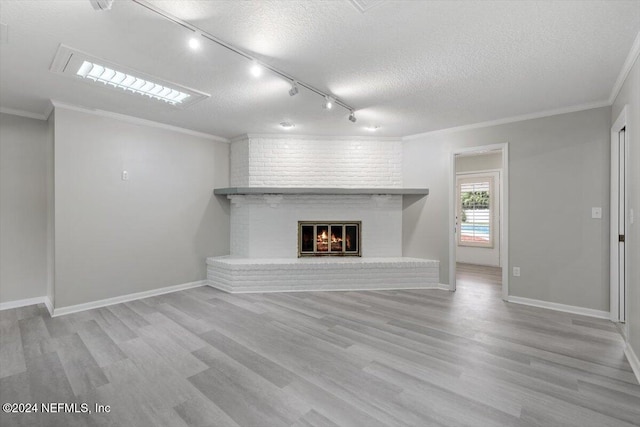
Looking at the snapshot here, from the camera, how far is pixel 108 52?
7.40 feet

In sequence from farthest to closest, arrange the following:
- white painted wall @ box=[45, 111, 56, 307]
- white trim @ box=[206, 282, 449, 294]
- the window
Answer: the window
white trim @ box=[206, 282, 449, 294]
white painted wall @ box=[45, 111, 56, 307]

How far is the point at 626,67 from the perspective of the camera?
2.40 meters

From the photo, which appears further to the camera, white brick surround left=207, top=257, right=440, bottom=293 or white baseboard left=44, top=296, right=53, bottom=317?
white brick surround left=207, top=257, right=440, bottom=293

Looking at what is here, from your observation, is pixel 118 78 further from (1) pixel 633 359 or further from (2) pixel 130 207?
(1) pixel 633 359

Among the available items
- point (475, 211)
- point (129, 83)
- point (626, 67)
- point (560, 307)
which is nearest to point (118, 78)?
point (129, 83)

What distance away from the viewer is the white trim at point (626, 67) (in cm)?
210

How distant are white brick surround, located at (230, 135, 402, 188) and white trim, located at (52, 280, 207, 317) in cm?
174

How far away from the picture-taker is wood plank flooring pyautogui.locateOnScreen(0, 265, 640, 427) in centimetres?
170

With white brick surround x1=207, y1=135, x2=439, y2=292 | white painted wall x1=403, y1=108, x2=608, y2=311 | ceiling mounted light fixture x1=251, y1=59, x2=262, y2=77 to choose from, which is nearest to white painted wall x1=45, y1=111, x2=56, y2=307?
white brick surround x1=207, y1=135, x2=439, y2=292

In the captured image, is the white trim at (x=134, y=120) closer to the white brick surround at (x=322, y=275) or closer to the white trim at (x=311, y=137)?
the white trim at (x=311, y=137)

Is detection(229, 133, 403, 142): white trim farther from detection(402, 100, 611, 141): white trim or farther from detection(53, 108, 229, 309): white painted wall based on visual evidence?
detection(53, 108, 229, 309): white painted wall

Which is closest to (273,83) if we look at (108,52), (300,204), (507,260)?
(108,52)

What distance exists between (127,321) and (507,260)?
4.55m

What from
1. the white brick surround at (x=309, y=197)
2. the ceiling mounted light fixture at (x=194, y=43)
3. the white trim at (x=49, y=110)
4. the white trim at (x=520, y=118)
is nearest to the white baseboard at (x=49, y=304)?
the white brick surround at (x=309, y=197)
